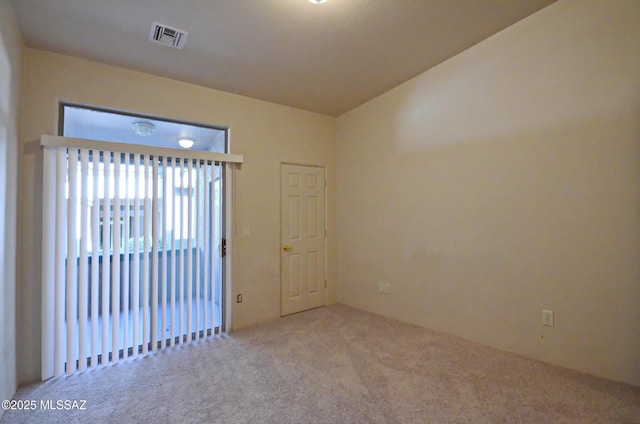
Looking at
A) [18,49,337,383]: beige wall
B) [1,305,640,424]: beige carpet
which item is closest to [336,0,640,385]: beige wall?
[1,305,640,424]: beige carpet

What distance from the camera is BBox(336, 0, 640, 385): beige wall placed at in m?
2.01

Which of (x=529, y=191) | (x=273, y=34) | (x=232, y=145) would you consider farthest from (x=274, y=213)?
(x=529, y=191)

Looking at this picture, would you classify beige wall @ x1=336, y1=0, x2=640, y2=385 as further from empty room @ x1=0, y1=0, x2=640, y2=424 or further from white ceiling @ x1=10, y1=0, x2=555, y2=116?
white ceiling @ x1=10, y1=0, x2=555, y2=116

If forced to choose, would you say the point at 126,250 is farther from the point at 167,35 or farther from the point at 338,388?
the point at 338,388

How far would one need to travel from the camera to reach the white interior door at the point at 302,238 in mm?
3805

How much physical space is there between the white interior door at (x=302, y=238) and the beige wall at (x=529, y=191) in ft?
3.46

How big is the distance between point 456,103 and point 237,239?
9.28 ft

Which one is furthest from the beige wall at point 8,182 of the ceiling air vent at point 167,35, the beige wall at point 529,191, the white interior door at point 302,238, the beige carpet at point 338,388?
the beige wall at point 529,191

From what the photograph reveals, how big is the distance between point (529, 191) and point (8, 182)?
4072mm

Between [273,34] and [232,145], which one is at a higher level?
[273,34]

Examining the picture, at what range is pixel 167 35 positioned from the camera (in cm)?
232

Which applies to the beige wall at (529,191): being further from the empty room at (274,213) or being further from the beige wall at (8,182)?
the beige wall at (8,182)

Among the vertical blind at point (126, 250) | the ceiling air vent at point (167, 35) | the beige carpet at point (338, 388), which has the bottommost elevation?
the beige carpet at point (338, 388)

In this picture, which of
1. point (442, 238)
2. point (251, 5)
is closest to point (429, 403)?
point (442, 238)
